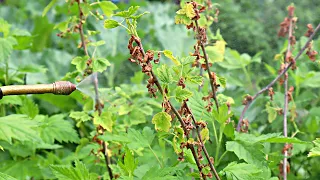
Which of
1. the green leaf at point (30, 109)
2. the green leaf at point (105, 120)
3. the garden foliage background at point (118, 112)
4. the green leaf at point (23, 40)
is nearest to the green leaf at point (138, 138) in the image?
the garden foliage background at point (118, 112)

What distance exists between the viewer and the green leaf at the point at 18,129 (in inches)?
57.0

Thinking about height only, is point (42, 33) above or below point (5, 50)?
below

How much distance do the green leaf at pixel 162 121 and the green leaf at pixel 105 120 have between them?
0.37 metres

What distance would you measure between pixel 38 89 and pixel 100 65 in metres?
0.36

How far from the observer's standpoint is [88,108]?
5.23ft

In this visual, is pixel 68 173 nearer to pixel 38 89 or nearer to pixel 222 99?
pixel 38 89

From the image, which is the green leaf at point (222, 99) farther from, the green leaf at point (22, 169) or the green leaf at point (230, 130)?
the green leaf at point (22, 169)

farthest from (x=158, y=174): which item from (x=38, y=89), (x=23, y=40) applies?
Result: (x=23, y=40)

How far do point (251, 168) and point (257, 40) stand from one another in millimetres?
3089

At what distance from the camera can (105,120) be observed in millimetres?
1471

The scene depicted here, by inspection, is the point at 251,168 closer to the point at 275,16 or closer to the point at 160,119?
the point at 160,119

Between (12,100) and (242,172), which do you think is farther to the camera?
(12,100)

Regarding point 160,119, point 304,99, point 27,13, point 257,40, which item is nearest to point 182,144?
point 160,119

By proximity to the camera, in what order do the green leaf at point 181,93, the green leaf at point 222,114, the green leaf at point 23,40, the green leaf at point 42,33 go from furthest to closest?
the green leaf at point 42,33 < the green leaf at point 23,40 < the green leaf at point 222,114 < the green leaf at point 181,93
